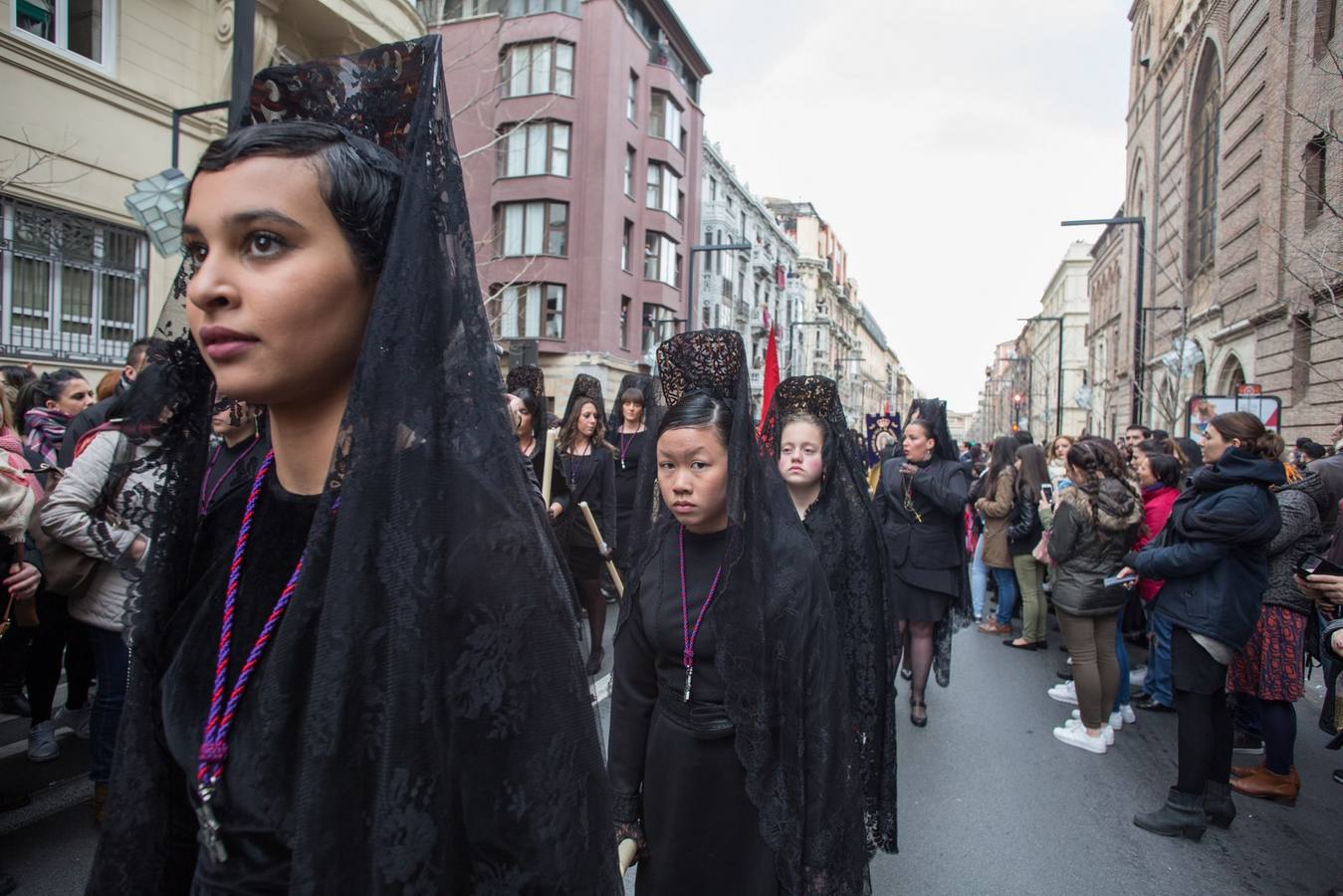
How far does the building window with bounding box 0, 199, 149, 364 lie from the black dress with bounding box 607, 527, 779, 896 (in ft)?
32.4

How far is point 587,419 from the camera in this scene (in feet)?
24.0

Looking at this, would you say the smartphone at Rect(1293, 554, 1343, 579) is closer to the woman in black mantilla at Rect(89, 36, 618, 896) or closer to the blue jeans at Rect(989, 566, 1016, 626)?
the woman in black mantilla at Rect(89, 36, 618, 896)

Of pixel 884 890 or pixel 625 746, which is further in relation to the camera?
pixel 884 890

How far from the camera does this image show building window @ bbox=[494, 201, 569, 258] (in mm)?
31219

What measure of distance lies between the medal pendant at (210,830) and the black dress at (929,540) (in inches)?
208

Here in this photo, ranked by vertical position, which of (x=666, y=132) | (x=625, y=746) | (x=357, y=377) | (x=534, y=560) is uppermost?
(x=666, y=132)

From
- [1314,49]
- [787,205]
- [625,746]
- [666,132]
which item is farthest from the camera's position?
[787,205]

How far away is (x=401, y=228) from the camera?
3.59 feet

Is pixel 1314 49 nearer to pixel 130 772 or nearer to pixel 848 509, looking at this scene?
pixel 848 509

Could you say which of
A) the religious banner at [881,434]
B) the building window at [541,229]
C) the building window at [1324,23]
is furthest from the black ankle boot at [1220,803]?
the building window at [541,229]

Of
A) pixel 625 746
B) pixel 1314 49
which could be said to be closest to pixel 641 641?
pixel 625 746

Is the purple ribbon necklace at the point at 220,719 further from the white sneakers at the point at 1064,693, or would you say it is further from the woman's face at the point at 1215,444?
the white sneakers at the point at 1064,693

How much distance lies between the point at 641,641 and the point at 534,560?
1.83 metres

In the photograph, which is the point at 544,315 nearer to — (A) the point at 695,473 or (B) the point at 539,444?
(B) the point at 539,444
